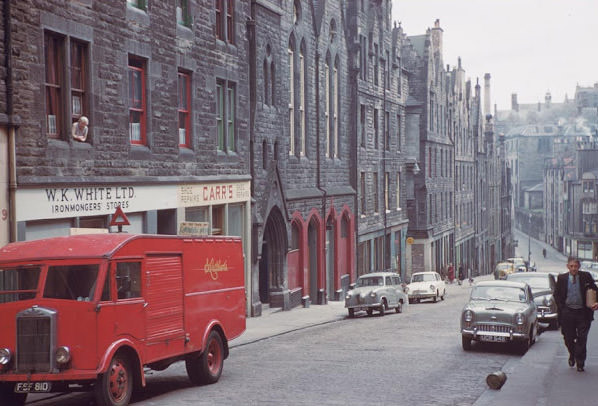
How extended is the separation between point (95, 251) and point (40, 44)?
26.9ft

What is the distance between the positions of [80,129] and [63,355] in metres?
10.2

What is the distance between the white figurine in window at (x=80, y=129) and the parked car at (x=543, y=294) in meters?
13.6

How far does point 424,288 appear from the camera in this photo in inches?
1710

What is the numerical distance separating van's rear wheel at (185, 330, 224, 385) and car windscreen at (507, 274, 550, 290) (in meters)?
14.4

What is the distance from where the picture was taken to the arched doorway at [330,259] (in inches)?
1687

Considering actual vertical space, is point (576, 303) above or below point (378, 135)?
below

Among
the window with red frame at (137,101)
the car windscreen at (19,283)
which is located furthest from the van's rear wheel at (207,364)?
the window with red frame at (137,101)

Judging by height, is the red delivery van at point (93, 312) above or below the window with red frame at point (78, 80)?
below

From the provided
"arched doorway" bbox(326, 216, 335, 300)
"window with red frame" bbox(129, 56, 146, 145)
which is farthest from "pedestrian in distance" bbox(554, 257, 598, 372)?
"arched doorway" bbox(326, 216, 335, 300)

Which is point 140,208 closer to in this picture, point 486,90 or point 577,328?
point 577,328

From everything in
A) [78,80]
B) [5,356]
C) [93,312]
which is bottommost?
[5,356]

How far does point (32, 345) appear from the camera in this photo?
1218 cm

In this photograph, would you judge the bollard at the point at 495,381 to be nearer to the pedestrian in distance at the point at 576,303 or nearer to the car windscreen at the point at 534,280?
the pedestrian in distance at the point at 576,303

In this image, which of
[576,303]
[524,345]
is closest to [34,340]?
[576,303]
